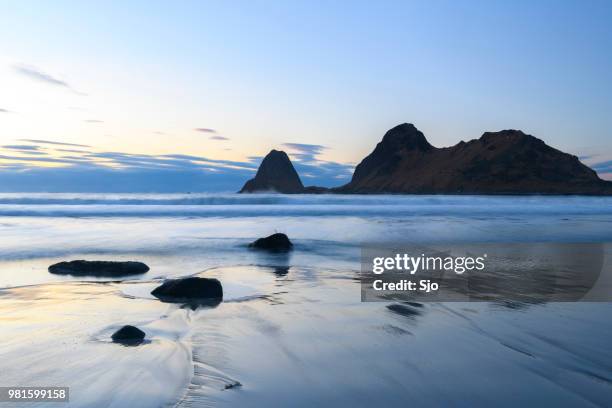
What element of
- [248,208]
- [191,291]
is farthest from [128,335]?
[248,208]

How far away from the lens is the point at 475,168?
11725cm

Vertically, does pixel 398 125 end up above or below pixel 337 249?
above

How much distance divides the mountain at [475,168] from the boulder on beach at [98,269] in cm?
9949

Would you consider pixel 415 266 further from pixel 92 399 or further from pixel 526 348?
pixel 92 399

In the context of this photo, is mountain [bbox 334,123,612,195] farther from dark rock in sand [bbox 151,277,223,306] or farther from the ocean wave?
dark rock in sand [bbox 151,277,223,306]

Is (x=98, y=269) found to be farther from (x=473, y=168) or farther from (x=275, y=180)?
(x=275, y=180)

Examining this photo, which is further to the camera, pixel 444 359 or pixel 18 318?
pixel 18 318

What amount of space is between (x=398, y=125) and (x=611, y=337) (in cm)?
17030

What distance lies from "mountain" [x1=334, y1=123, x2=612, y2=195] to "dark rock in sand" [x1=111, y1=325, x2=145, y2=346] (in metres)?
102

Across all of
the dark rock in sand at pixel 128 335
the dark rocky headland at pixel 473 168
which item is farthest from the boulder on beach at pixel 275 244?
the dark rocky headland at pixel 473 168

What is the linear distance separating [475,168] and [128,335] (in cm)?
12196

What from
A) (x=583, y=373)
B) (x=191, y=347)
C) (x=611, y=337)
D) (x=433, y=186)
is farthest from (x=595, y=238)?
(x=433, y=186)

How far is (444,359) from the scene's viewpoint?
3814mm

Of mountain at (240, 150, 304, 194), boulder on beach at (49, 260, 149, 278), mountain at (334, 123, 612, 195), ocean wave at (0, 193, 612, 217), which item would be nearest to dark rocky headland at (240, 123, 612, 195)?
mountain at (334, 123, 612, 195)
